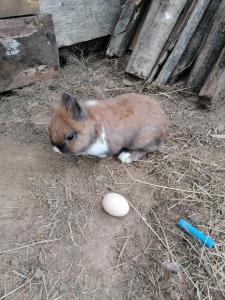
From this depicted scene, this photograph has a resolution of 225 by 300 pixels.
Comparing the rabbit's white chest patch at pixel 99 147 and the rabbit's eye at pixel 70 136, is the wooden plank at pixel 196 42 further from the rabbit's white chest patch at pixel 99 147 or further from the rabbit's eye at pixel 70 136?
the rabbit's eye at pixel 70 136

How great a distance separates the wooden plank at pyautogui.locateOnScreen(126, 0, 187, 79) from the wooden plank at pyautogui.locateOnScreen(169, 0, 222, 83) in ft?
1.04

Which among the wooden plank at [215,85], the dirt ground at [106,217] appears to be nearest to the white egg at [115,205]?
the dirt ground at [106,217]

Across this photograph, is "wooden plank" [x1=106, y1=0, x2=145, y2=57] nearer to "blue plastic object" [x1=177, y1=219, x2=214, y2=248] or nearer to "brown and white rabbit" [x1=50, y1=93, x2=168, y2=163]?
"brown and white rabbit" [x1=50, y1=93, x2=168, y2=163]

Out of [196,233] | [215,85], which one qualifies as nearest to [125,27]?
[215,85]

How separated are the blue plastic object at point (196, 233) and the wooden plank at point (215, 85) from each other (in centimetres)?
188

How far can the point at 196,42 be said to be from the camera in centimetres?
489

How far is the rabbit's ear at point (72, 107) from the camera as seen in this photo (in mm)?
3270

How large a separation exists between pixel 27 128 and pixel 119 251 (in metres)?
1.89

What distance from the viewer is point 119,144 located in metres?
3.81

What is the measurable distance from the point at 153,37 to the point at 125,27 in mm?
562

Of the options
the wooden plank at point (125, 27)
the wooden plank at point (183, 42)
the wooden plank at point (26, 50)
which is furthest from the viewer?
the wooden plank at point (125, 27)

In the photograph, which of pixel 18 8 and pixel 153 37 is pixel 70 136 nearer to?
pixel 18 8

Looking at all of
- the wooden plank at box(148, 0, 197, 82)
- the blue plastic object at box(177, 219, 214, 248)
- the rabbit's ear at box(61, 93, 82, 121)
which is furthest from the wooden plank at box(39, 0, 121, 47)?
the blue plastic object at box(177, 219, 214, 248)

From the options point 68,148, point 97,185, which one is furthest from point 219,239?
point 68,148
